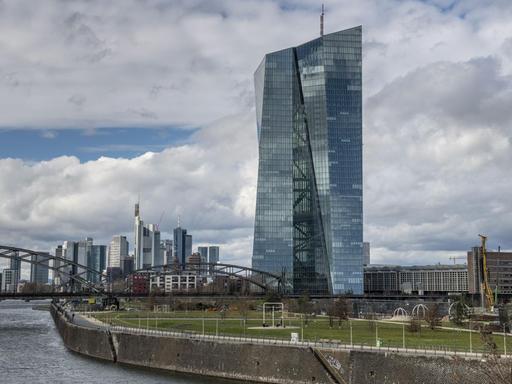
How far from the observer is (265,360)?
79750 millimetres

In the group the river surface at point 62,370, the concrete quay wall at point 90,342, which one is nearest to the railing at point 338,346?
the concrete quay wall at point 90,342

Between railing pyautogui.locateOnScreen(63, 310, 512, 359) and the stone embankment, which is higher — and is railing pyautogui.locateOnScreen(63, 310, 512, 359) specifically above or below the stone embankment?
above

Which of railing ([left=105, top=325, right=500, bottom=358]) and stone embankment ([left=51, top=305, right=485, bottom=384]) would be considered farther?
railing ([left=105, top=325, right=500, bottom=358])

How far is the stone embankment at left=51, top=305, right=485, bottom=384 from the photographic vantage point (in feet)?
221

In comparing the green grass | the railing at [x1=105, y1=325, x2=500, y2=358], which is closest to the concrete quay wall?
the railing at [x1=105, y1=325, x2=500, y2=358]

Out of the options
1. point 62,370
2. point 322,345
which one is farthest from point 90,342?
point 322,345

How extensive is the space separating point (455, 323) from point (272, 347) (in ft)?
176

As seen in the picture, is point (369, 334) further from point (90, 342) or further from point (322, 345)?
point (90, 342)

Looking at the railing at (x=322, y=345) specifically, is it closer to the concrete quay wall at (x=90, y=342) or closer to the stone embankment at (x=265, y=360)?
the stone embankment at (x=265, y=360)

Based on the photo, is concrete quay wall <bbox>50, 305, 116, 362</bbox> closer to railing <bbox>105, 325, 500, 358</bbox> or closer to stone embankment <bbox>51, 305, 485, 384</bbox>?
stone embankment <bbox>51, 305, 485, 384</bbox>

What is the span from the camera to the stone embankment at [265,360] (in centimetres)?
6750

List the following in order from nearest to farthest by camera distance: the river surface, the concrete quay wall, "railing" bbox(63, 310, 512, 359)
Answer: "railing" bbox(63, 310, 512, 359) < the river surface < the concrete quay wall

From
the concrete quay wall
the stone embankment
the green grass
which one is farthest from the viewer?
the concrete quay wall

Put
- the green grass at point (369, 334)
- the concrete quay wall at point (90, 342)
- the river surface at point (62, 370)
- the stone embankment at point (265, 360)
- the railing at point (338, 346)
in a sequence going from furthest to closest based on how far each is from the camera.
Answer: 1. the concrete quay wall at point (90, 342)
2. the green grass at point (369, 334)
3. the river surface at point (62, 370)
4. the railing at point (338, 346)
5. the stone embankment at point (265, 360)
